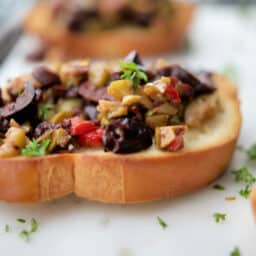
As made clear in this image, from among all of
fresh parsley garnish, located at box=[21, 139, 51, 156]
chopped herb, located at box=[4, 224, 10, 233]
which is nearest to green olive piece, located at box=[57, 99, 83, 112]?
fresh parsley garnish, located at box=[21, 139, 51, 156]

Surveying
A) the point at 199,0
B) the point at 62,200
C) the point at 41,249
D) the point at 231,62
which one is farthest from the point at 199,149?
the point at 199,0

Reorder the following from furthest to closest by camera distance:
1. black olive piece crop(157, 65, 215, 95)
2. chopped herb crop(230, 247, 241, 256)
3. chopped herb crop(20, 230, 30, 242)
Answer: black olive piece crop(157, 65, 215, 95), chopped herb crop(20, 230, 30, 242), chopped herb crop(230, 247, 241, 256)

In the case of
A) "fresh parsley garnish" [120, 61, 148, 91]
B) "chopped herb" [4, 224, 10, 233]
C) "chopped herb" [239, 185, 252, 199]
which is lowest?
"chopped herb" [4, 224, 10, 233]

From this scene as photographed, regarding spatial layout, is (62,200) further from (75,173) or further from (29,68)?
(29,68)

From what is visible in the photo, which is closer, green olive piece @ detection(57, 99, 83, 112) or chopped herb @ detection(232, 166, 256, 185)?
chopped herb @ detection(232, 166, 256, 185)

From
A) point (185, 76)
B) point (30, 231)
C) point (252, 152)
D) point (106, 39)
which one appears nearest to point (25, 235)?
point (30, 231)

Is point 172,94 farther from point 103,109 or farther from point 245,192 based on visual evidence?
point 245,192

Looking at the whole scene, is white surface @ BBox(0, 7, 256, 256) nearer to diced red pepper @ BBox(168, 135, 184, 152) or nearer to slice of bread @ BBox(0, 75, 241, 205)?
slice of bread @ BBox(0, 75, 241, 205)
